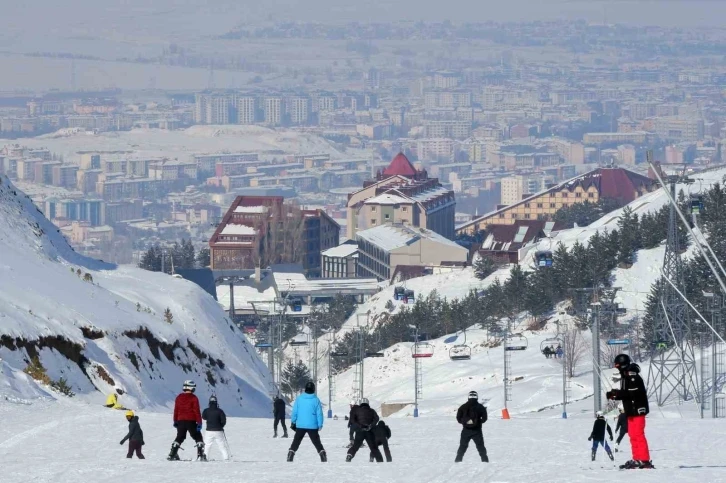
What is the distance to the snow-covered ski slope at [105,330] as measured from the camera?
A: 28219mm

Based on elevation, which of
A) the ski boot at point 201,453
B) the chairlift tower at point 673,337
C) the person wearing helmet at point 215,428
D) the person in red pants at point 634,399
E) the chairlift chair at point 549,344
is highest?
the person in red pants at point 634,399

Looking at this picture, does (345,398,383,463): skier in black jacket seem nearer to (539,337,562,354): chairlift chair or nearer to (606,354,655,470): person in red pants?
(606,354,655,470): person in red pants

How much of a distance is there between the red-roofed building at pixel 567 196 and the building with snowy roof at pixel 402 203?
123 inches

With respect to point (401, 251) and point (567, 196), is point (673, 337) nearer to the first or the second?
point (401, 251)

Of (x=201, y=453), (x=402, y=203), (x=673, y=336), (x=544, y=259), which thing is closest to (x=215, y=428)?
(x=201, y=453)

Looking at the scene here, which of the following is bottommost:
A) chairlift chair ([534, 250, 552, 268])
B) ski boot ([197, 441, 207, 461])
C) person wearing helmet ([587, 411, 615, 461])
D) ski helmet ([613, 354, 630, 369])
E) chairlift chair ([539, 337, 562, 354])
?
chairlift chair ([539, 337, 562, 354])

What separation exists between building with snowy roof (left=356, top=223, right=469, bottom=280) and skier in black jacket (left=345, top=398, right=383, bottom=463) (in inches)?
4415

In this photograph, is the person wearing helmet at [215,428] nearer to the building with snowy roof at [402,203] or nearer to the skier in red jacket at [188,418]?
the skier in red jacket at [188,418]

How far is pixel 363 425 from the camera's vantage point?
18156 mm

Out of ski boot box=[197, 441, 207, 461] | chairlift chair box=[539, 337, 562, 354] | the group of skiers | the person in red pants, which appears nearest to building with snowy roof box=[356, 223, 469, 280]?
chairlift chair box=[539, 337, 562, 354]

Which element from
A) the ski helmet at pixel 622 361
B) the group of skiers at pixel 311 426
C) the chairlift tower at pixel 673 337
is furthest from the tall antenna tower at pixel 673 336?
the ski helmet at pixel 622 361

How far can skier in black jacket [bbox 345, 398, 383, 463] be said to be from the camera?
59.5 ft

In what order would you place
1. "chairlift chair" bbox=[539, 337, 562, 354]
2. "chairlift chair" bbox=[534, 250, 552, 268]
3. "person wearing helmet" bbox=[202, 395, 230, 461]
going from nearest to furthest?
1. "person wearing helmet" bbox=[202, 395, 230, 461]
2. "chairlift chair" bbox=[539, 337, 562, 354]
3. "chairlift chair" bbox=[534, 250, 552, 268]

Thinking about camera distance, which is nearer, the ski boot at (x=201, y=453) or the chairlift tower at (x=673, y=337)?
the ski boot at (x=201, y=453)
